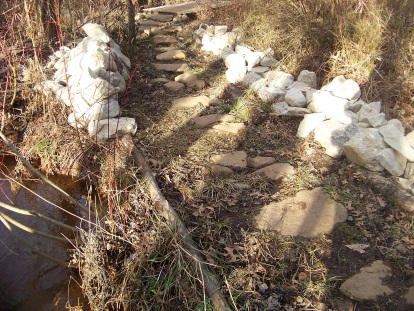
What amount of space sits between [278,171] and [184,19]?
18.1 feet

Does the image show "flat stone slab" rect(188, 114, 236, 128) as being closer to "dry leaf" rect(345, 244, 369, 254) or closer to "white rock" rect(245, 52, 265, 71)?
"white rock" rect(245, 52, 265, 71)

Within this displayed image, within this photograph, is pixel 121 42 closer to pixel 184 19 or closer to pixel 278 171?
pixel 184 19

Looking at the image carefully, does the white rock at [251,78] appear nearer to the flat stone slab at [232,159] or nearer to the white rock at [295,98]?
the white rock at [295,98]

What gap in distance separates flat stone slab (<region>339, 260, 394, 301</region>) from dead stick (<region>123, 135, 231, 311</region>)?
0.77m

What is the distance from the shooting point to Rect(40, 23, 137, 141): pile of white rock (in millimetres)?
3912

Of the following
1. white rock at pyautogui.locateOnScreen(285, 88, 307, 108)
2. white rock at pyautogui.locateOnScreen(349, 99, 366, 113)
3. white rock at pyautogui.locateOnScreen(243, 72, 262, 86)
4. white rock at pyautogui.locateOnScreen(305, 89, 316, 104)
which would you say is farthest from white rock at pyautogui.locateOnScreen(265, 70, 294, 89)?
white rock at pyautogui.locateOnScreen(349, 99, 366, 113)

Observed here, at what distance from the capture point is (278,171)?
3.40m

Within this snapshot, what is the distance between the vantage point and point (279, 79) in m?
4.76

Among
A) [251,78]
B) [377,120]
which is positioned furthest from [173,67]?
[377,120]

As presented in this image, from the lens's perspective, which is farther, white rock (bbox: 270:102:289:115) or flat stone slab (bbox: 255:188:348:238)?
white rock (bbox: 270:102:289:115)

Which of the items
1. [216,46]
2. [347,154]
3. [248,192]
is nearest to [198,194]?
[248,192]

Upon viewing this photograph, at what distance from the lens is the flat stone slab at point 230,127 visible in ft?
13.1

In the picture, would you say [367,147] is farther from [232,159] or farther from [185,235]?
[185,235]

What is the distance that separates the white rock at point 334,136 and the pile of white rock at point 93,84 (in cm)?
188
